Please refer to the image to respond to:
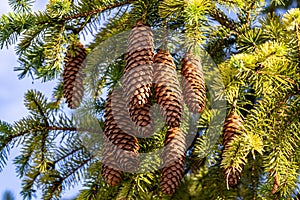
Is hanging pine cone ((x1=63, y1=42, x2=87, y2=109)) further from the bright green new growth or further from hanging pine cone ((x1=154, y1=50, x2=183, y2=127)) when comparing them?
hanging pine cone ((x1=154, y1=50, x2=183, y2=127))

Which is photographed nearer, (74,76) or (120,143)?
(120,143)

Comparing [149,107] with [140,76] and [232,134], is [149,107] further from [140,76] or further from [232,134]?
[232,134]

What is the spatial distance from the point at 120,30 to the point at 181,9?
0.91 feet

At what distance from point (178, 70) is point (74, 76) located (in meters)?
0.26

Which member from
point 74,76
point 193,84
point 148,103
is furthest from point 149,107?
point 74,76

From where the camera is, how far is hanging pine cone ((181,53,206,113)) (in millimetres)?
1257

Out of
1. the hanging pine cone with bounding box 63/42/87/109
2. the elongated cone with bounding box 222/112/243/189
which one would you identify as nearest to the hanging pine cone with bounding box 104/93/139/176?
the hanging pine cone with bounding box 63/42/87/109

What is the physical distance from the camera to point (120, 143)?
132 centimetres

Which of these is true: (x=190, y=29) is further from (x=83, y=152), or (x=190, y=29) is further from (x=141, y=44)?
(x=83, y=152)

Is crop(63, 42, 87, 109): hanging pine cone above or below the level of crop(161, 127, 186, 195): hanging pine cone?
above

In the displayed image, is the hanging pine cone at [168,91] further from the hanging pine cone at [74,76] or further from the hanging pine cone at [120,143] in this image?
the hanging pine cone at [74,76]

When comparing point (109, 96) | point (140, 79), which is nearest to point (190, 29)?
point (140, 79)

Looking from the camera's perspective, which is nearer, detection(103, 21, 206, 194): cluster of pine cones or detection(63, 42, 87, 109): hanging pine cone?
detection(103, 21, 206, 194): cluster of pine cones

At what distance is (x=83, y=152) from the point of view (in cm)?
163
